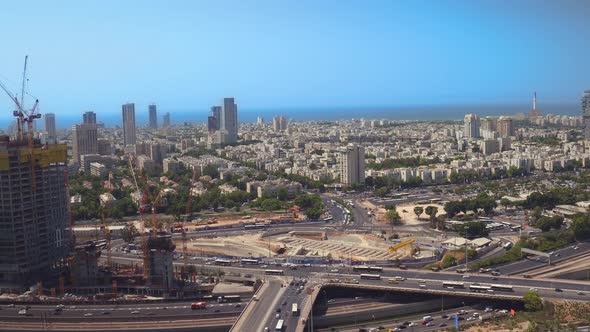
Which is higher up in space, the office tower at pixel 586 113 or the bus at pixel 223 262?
the office tower at pixel 586 113

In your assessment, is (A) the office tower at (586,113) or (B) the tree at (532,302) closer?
(B) the tree at (532,302)

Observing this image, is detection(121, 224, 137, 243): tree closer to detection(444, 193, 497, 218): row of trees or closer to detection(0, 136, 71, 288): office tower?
detection(0, 136, 71, 288): office tower

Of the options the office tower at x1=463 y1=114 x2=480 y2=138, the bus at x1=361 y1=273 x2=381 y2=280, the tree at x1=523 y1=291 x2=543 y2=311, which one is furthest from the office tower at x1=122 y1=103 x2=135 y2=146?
the tree at x1=523 y1=291 x2=543 y2=311

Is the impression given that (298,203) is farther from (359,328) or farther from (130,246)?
(359,328)

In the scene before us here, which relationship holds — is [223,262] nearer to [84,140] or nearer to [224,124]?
[84,140]

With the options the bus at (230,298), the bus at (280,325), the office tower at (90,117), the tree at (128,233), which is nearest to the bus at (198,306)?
the bus at (230,298)

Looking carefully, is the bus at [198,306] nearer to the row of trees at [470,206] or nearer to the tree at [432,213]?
the tree at [432,213]
